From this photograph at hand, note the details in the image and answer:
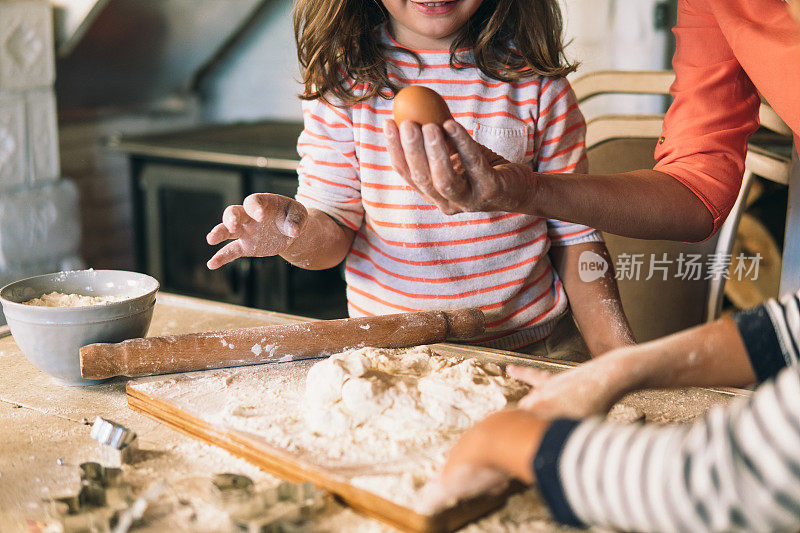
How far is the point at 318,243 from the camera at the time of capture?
4.31ft

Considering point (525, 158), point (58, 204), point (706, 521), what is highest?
point (525, 158)

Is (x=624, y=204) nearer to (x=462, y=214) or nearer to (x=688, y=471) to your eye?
(x=462, y=214)

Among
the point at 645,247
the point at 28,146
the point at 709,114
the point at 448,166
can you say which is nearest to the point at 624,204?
the point at 709,114

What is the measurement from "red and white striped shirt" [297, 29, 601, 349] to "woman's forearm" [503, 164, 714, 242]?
0.19m

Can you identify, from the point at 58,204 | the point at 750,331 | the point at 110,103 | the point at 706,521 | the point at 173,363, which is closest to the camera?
the point at 706,521

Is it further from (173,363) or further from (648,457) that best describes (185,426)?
(648,457)

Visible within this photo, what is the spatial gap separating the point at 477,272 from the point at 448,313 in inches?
7.6

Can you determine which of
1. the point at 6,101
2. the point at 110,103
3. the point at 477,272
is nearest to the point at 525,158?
the point at 477,272

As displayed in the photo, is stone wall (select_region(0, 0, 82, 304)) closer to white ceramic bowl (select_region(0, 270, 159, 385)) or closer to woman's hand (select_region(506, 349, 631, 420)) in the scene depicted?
white ceramic bowl (select_region(0, 270, 159, 385))

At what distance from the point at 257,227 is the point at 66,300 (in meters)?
0.29

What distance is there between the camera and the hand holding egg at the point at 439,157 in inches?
35.9

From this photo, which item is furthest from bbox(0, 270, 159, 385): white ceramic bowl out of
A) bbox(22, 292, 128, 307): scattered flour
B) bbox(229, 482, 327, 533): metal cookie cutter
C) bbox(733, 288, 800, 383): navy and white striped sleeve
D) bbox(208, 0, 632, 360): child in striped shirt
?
bbox(733, 288, 800, 383): navy and white striped sleeve

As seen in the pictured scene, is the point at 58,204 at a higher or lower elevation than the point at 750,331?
lower

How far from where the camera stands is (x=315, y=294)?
2.85 meters
